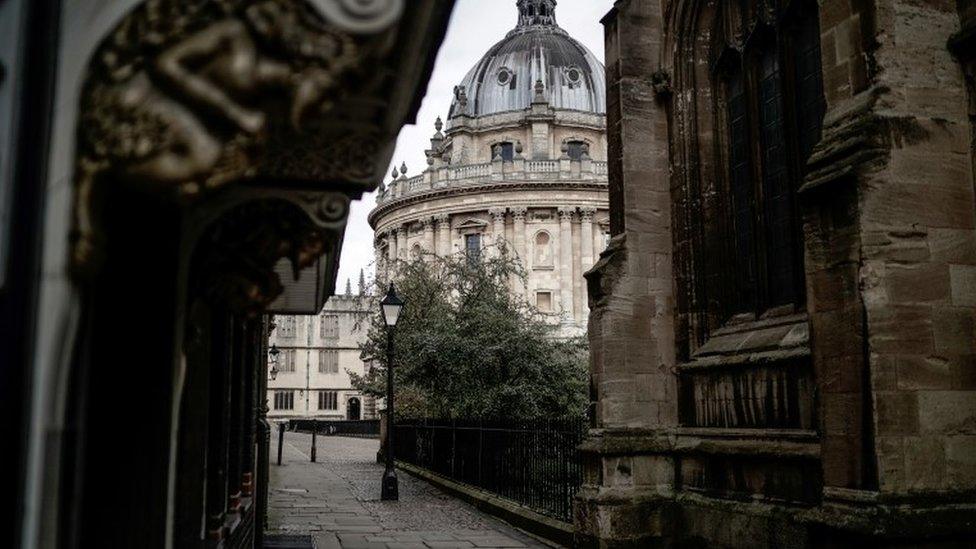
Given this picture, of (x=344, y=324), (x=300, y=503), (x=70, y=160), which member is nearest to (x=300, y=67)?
(x=70, y=160)

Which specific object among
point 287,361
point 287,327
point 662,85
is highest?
point 287,327

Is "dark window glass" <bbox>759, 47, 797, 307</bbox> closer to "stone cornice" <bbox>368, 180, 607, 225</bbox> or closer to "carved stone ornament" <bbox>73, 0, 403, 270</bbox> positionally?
"carved stone ornament" <bbox>73, 0, 403, 270</bbox>

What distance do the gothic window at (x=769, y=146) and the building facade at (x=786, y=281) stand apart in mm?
30

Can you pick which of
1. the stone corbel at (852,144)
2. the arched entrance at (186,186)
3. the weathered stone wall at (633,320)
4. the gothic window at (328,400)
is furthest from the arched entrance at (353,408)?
the arched entrance at (186,186)

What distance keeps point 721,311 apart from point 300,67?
1016 centimetres

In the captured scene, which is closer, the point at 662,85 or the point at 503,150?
the point at 662,85

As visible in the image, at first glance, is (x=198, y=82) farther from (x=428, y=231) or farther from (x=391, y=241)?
(x=391, y=241)

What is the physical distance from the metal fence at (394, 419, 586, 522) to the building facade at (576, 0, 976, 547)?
64.5 inches

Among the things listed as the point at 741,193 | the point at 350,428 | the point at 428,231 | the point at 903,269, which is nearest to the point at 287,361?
the point at 350,428

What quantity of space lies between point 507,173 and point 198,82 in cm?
6441

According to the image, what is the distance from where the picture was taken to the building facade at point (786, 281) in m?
7.55

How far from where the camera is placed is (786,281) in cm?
1089

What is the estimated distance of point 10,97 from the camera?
94.3 inches

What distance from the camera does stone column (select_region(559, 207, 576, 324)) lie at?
66.5 m
